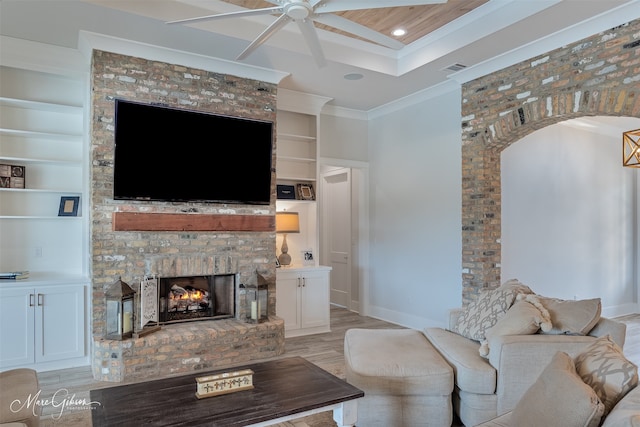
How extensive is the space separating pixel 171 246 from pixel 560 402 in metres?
3.60

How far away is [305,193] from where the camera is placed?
18.4 feet

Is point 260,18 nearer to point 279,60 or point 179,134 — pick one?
point 279,60

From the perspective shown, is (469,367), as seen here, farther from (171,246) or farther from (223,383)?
(171,246)

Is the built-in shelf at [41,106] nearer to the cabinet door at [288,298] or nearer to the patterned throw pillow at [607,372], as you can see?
the cabinet door at [288,298]

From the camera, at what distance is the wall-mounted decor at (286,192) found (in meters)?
5.51

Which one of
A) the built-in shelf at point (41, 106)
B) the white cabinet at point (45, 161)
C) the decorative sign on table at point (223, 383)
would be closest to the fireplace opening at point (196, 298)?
the white cabinet at point (45, 161)

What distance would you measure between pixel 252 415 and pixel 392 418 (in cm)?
109

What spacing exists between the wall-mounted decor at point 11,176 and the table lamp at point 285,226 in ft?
9.08

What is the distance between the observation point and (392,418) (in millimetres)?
2602

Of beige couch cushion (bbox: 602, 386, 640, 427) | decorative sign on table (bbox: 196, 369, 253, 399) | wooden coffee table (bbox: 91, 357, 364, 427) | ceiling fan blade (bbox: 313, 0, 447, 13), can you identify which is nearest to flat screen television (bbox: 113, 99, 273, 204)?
ceiling fan blade (bbox: 313, 0, 447, 13)

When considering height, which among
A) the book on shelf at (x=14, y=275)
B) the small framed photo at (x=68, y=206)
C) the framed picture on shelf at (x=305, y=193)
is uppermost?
the framed picture on shelf at (x=305, y=193)

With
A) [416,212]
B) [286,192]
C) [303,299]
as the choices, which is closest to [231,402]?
[303,299]

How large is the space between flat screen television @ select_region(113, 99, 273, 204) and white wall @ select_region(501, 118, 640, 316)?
2900 mm

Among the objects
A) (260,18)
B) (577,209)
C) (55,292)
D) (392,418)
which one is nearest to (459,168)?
(577,209)
